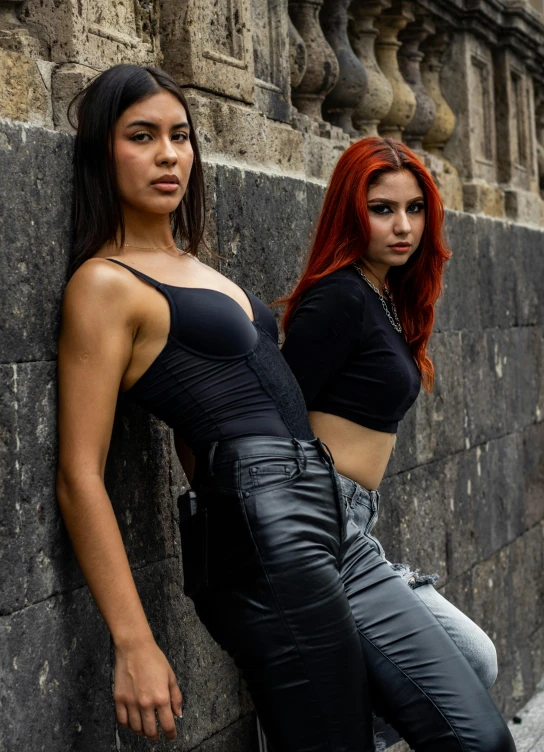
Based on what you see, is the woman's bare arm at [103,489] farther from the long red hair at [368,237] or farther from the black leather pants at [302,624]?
the long red hair at [368,237]

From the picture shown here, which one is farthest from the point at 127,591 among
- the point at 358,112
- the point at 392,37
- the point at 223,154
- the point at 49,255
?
the point at 392,37

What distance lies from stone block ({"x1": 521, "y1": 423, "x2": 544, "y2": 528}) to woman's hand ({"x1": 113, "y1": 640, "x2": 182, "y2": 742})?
4191 mm

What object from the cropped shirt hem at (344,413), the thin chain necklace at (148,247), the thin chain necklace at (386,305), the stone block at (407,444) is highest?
the thin chain necklace at (148,247)

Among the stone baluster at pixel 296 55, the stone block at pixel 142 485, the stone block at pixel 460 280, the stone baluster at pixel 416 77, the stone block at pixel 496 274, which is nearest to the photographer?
the stone block at pixel 142 485

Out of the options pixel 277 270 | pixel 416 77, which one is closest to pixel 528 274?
pixel 416 77

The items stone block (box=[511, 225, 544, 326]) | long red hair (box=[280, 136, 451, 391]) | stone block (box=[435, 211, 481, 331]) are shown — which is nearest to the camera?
long red hair (box=[280, 136, 451, 391])

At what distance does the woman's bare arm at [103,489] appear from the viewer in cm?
226

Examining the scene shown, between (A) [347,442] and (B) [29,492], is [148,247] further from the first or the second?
(A) [347,442]

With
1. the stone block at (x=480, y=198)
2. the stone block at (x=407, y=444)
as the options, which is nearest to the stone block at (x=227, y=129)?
the stone block at (x=407, y=444)

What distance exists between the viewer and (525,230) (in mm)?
6203

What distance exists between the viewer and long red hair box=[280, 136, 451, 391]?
307cm

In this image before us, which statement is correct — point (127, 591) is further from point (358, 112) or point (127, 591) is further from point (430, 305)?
point (358, 112)

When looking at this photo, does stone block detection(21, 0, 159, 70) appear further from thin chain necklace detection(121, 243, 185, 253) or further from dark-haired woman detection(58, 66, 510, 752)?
thin chain necklace detection(121, 243, 185, 253)

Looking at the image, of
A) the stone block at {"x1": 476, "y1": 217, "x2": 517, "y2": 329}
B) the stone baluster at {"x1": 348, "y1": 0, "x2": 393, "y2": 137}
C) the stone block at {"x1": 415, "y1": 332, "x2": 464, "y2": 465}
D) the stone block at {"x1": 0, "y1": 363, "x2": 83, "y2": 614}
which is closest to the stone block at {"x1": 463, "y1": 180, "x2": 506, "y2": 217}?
the stone block at {"x1": 476, "y1": 217, "x2": 517, "y2": 329}
